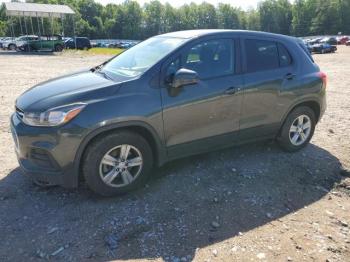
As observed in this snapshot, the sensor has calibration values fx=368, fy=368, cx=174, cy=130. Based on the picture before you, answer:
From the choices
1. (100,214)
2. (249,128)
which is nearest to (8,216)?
(100,214)

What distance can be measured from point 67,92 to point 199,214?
195 centimetres

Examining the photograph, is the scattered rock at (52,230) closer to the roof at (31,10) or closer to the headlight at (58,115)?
the headlight at (58,115)

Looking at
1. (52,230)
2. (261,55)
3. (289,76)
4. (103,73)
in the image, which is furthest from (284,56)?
(52,230)

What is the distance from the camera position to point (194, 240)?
11.7 feet

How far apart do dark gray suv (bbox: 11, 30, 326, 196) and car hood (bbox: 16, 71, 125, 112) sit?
14mm

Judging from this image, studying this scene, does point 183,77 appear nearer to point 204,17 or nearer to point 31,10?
point 31,10

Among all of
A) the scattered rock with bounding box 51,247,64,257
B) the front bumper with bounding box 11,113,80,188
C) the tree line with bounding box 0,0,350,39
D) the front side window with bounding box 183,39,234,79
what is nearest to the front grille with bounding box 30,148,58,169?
the front bumper with bounding box 11,113,80,188

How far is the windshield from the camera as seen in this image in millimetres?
4391

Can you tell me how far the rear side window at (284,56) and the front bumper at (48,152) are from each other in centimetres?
313

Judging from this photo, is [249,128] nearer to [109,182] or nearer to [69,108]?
[109,182]

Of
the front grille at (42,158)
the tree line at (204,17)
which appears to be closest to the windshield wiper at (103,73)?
the front grille at (42,158)

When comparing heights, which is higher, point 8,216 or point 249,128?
point 249,128

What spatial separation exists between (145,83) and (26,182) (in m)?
1.98

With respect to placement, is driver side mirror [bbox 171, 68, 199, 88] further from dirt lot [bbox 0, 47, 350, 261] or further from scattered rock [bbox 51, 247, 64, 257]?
scattered rock [bbox 51, 247, 64, 257]
